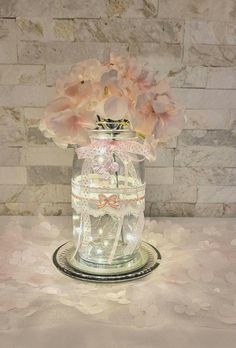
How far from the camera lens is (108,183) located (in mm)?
820

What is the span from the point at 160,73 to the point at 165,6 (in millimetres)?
178

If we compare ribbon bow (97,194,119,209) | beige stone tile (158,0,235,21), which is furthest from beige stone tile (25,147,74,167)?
beige stone tile (158,0,235,21)

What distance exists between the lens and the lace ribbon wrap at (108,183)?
0.80m

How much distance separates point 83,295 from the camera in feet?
2.39

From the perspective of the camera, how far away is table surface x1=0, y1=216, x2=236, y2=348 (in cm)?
61

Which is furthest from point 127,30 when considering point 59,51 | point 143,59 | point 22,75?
point 22,75

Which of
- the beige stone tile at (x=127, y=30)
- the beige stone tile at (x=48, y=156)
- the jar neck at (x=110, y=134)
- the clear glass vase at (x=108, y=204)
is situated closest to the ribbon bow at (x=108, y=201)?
the clear glass vase at (x=108, y=204)

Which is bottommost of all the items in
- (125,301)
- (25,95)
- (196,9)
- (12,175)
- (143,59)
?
(125,301)

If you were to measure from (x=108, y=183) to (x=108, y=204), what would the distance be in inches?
1.8

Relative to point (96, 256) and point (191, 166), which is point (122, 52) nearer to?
point (191, 166)

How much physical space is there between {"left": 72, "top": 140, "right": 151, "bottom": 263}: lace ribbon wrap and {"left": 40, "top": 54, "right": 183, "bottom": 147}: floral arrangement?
72mm

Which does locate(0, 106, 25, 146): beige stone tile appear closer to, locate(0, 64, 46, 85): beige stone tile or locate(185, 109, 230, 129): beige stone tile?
locate(0, 64, 46, 85): beige stone tile

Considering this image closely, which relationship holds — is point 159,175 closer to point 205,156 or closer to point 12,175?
point 205,156

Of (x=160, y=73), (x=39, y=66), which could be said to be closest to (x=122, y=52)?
(x=160, y=73)
